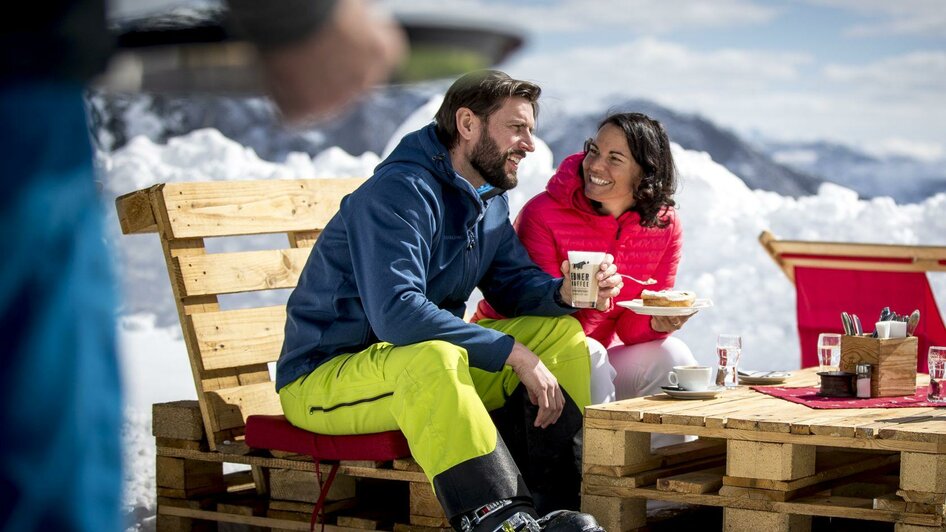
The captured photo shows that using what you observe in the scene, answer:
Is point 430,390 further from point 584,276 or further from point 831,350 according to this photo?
point 831,350

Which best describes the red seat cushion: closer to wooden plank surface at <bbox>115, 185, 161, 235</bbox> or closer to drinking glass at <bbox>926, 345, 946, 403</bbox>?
wooden plank surface at <bbox>115, 185, 161, 235</bbox>

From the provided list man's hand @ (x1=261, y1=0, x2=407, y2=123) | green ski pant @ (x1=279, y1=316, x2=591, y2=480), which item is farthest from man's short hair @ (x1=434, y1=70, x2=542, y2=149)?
man's hand @ (x1=261, y1=0, x2=407, y2=123)

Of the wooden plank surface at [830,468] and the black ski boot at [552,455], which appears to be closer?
the wooden plank surface at [830,468]

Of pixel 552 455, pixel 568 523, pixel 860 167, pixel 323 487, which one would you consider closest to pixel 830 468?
pixel 552 455

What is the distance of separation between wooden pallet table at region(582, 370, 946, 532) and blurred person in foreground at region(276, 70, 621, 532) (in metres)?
0.21

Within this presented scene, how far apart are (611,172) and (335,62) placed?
339 cm

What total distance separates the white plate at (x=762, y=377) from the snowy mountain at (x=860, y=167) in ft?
18.3

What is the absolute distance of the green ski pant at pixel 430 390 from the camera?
2.79 meters

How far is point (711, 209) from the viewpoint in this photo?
8.09 metres

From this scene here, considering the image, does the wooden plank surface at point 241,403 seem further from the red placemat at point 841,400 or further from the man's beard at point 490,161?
the red placemat at point 841,400

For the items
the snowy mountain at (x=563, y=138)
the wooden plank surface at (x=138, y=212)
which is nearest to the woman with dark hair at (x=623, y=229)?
the wooden plank surface at (x=138, y=212)

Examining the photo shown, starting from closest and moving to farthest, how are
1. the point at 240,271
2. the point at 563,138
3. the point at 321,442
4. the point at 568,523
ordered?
the point at 568,523 < the point at 321,442 < the point at 240,271 < the point at 563,138

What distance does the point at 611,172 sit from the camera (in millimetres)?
3941

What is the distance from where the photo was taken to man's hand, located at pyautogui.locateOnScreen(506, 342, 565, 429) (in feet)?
10.2
